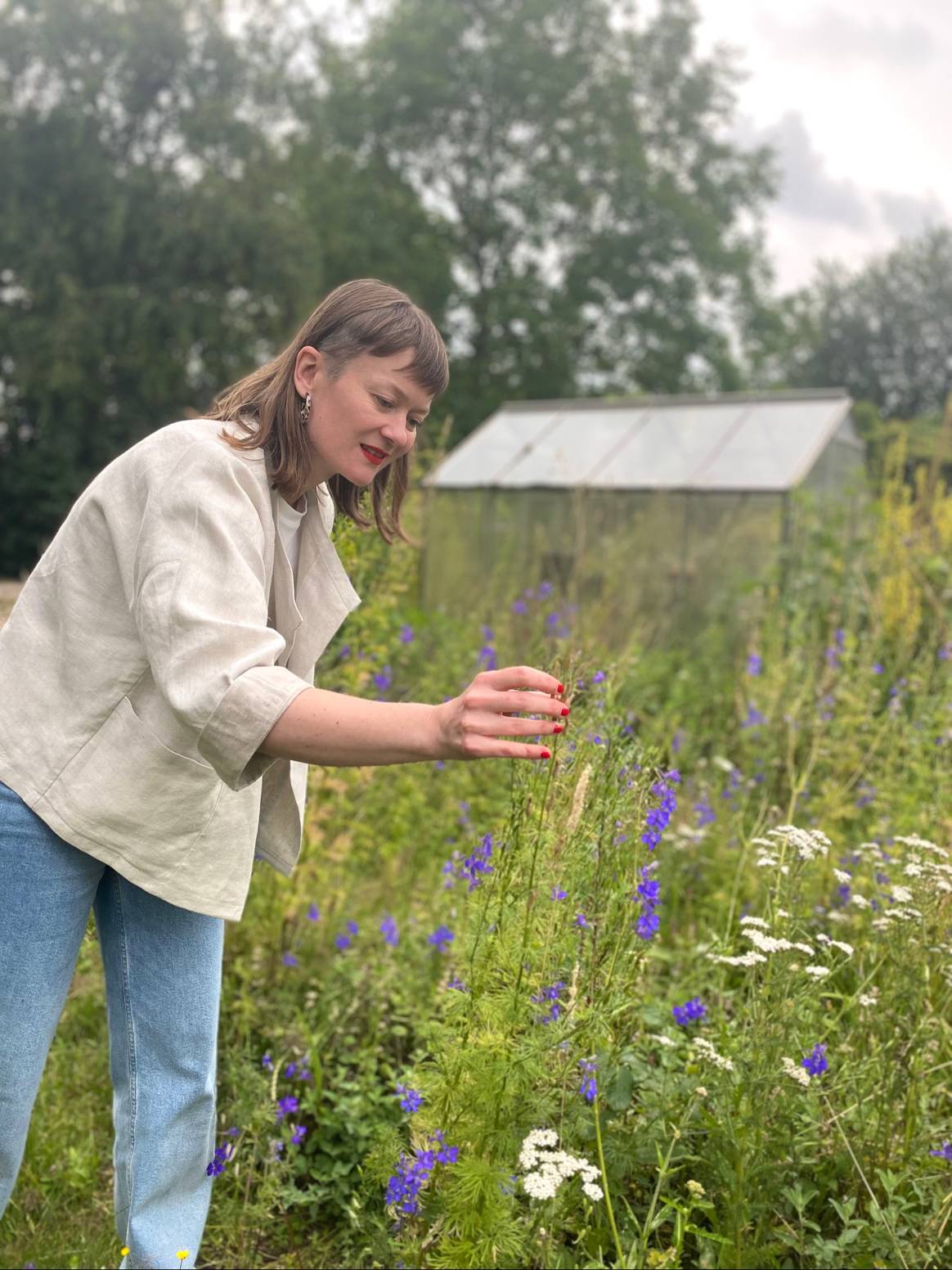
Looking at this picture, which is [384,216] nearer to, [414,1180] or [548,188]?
[548,188]

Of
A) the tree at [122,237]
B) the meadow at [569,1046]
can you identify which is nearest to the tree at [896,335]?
the tree at [122,237]

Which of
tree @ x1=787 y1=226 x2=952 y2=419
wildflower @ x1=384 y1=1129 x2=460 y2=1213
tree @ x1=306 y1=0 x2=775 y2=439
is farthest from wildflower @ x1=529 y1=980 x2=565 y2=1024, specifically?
tree @ x1=787 y1=226 x2=952 y2=419

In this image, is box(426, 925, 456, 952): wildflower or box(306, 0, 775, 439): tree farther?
box(306, 0, 775, 439): tree

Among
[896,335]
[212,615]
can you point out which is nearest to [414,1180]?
[212,615]

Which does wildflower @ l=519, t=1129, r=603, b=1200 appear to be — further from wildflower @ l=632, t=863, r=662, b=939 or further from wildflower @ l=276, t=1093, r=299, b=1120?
wildflower @ l=276, t=1093, r=299, b=1120

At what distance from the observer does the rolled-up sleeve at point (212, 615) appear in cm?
130

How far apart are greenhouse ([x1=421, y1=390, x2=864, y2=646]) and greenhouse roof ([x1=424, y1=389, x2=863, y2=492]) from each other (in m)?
0.02

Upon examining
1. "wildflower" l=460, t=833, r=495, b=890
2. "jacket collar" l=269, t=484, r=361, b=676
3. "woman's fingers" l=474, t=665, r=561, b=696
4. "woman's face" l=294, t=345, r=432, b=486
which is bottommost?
"wildflower" l=460, t=833, r=495, b=890

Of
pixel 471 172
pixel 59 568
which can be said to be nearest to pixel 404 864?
pixel 59 568

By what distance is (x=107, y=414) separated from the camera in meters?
18.7

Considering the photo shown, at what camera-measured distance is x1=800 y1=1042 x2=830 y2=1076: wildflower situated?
6.72ft

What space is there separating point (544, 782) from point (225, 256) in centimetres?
1800

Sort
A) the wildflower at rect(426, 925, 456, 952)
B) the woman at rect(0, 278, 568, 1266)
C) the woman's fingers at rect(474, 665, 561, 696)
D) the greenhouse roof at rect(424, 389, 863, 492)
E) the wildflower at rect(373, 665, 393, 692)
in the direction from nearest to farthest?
1. the woman's fingers at rect(474, 665, 561, 696)
2. the woman at rect(0, 278, 568, 1266)
3. the wildflower at rect(426, 925, 456, 952)
4. the wildflower at rect(373, 665, 393, 692)
5. the greenhouse roof at rect(424, 389, 863, 492)

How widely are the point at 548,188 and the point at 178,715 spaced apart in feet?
80.9
